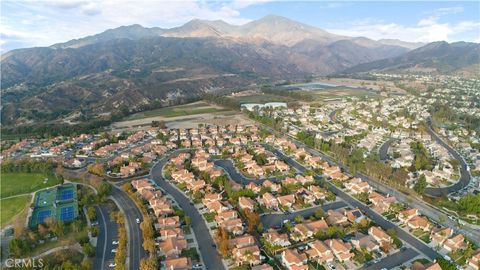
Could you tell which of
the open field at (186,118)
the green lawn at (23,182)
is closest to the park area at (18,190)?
the green lawn at (23,182)

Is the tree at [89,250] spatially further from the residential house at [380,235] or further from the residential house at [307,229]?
the residential house at [380,235]

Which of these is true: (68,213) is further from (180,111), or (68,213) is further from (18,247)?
(180,111)

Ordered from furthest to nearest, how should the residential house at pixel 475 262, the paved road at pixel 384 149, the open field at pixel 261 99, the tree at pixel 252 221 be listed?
the open field at pixel 261 99 < the paved road at pixel 384 149 < the tree at pixel 252 221 < the residential house at pixel 475 262

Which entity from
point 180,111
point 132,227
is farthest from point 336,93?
point 132,227

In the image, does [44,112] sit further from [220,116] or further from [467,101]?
[467,101]

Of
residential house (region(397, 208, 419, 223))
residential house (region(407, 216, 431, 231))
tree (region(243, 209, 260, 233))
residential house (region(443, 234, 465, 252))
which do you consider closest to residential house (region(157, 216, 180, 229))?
tree (region(243, 209, 260, 233))

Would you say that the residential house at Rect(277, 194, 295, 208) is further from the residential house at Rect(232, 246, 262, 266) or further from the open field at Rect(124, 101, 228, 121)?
the open field at Rect(124, 101, 228, 121)
